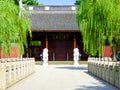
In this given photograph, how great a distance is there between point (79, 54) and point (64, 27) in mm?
4244

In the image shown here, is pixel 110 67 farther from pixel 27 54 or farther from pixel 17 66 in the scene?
pixel 27 54

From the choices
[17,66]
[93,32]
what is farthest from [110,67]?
[93,32]

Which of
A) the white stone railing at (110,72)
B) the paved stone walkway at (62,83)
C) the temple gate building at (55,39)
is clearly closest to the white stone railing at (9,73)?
the paved stone walkway at (62,83)

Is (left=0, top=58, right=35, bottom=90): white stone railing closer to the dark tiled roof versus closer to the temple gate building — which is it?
the temple gate building

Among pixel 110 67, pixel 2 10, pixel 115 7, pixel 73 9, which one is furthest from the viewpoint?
Answer: pixel 73 9

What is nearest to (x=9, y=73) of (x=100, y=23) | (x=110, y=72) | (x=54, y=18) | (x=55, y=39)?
(x=110, y=72)

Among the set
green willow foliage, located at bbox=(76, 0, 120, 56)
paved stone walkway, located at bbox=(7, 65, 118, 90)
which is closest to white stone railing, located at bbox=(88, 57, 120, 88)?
paved stone walkway, located at bbox=(7, 65, 118, 90)

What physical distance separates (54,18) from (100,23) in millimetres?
25404

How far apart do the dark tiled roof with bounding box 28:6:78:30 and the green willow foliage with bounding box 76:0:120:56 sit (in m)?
17.2

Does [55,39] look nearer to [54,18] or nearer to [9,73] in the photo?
[54,18]

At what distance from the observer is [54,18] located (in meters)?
58.3

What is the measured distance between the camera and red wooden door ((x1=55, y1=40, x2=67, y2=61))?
54.4 m

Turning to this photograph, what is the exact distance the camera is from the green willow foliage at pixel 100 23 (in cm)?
3222

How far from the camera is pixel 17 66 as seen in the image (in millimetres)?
23438
